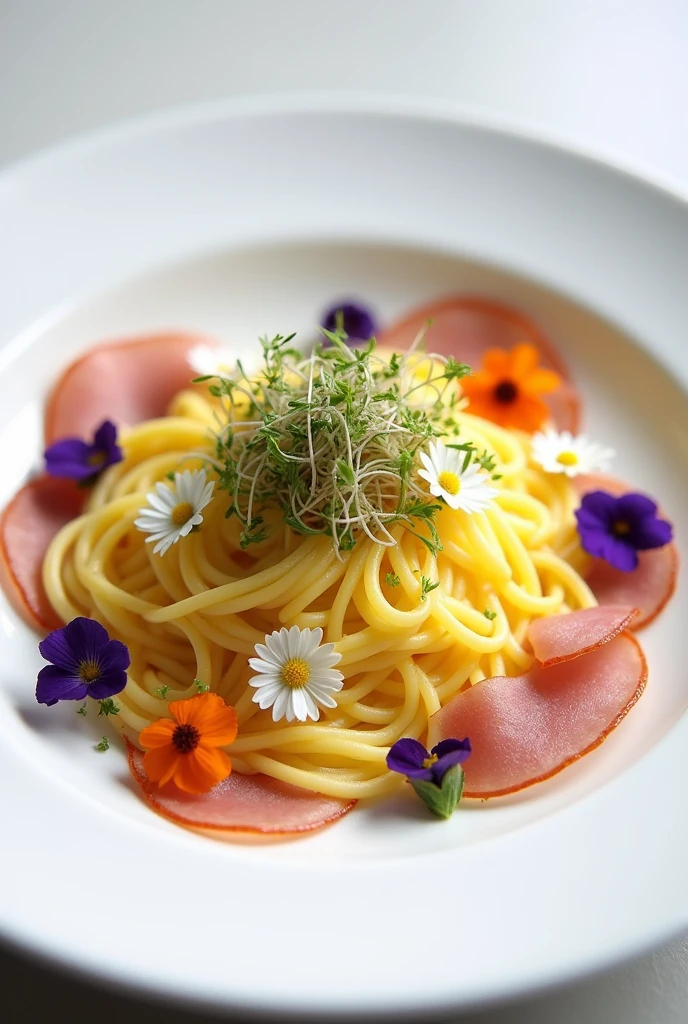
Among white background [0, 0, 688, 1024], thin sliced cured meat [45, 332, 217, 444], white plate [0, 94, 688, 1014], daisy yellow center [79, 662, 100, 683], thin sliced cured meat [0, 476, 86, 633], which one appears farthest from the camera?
white background [0, 0, 688, 1024]

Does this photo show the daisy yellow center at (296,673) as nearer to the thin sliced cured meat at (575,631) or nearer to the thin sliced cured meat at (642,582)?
the thin sliced cured meat at (575,631)

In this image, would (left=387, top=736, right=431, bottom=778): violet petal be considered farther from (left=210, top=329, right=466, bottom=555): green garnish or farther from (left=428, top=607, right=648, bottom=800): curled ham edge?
(left=210, top=329, right=466, bottom=555): green garnish

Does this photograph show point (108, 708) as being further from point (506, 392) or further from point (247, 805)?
point (506, 392)

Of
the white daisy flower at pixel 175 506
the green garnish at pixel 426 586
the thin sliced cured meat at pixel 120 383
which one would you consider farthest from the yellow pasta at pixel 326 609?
the thin sliced cured meat at pixel 120 383

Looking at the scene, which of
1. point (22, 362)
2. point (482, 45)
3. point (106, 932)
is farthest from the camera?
point (482, 45)

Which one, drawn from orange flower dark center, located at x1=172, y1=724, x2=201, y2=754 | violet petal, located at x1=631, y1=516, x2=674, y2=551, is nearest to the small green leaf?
orange flower dark center, located at x1=172, y1=724, x2=201, y2=754

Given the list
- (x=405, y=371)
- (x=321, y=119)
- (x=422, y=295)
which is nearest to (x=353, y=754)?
(x=405, y=371)

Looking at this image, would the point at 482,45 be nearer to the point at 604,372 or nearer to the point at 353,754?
the point at 604,372
